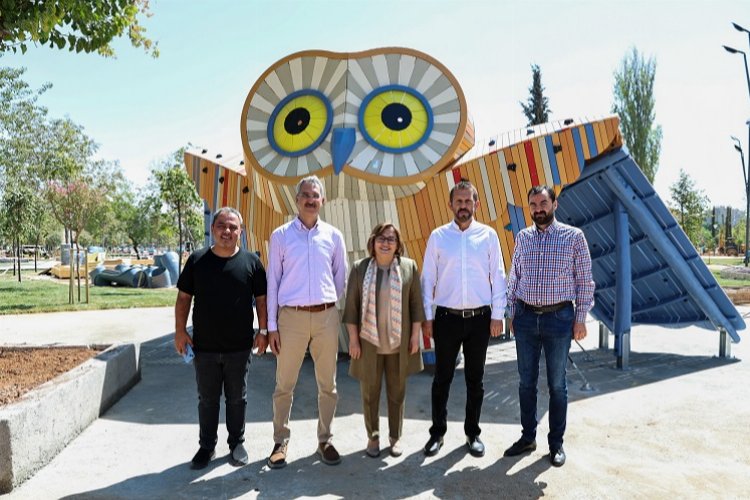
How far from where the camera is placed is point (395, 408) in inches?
156

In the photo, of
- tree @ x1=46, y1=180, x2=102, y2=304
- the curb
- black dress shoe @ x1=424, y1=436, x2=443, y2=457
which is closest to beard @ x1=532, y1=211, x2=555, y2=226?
black dress shoe @ x1=424, y1=436, x2=443, y2=457

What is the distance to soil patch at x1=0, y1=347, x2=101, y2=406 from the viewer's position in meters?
4.23

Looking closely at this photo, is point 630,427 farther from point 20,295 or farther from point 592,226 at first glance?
point 20,295

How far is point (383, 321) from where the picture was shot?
3.81 meters

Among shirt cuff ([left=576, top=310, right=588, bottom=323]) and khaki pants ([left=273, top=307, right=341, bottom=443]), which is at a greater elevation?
shirt cuff ([left=576, top=310, right=588, bottom=323])

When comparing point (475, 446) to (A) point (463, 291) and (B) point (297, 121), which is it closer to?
(A) point (463, 291)

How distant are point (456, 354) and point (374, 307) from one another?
0.74 meters

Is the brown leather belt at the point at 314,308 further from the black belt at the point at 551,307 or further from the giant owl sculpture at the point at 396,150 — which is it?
the giant owl sculpture at the point at 396,150

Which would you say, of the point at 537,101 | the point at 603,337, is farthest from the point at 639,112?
the point at 603,337

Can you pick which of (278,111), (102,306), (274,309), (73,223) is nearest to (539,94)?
(73,223)

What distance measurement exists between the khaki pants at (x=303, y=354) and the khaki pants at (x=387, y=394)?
0.27m

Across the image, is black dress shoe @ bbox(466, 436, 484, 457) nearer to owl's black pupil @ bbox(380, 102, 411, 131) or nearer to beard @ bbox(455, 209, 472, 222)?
beard @ bbox(455, 209, 472, 222)

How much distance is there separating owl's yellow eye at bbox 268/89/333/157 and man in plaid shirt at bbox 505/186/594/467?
8.90ft

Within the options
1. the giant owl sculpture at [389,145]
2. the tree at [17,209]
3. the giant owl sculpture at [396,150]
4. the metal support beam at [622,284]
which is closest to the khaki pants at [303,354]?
the giant owl sculpture at [396,150]
